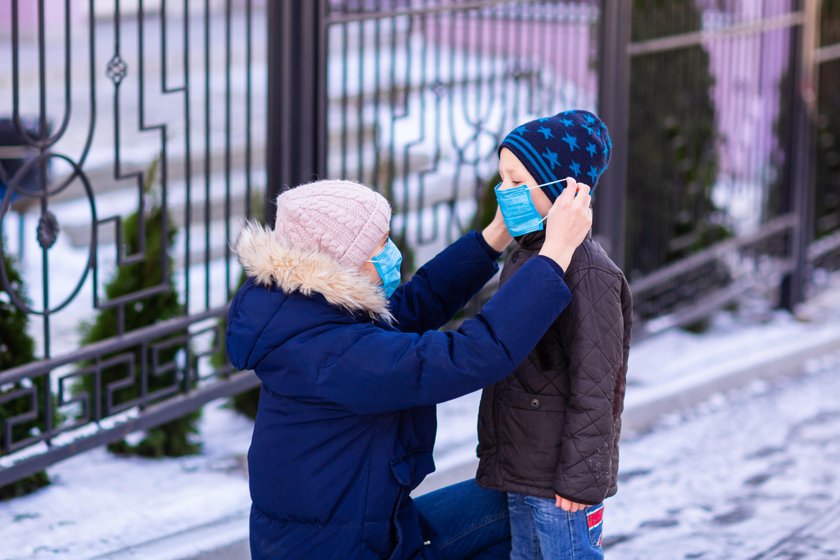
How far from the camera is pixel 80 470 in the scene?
4852 millimetres

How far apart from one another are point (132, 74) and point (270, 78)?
535 centimetres

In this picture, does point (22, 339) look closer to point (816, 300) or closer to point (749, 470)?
point (749, 470)

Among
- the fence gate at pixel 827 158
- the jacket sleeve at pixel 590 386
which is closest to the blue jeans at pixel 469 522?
the jacket sleeve at pixel 590 386

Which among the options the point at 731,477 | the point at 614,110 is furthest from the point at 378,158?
the point at 731,477

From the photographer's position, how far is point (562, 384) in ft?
9.82

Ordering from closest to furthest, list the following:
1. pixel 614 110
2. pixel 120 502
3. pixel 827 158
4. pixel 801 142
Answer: pixel 120 502 → pixel 614 110 → pixel 801 142 → pixel 827 158

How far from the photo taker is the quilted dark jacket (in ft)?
9.46

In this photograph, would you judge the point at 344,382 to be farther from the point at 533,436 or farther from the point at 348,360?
the point at 533,436

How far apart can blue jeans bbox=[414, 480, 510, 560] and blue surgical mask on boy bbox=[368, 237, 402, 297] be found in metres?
0.56

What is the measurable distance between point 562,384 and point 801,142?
18.1 ft

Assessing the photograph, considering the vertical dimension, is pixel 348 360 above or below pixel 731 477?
above

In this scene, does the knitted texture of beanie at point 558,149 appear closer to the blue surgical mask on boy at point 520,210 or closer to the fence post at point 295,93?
the blue surgical mask on boy at point 520,210

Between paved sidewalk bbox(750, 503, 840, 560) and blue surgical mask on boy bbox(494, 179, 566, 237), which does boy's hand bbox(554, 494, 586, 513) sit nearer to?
blue surgical mask on boy bbox(494, 179, 566, 237)

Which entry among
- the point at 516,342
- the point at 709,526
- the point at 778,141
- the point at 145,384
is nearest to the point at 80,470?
the point at 145,384
